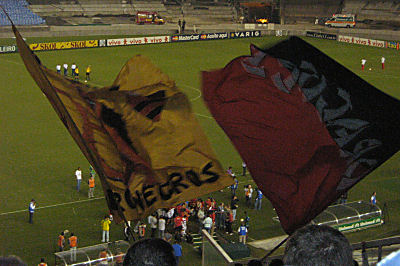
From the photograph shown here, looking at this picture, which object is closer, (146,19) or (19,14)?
(19,14)

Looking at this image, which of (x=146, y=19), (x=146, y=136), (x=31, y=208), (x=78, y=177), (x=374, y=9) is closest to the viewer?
(x=146, y=136)

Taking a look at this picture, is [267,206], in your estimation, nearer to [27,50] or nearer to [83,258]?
[83,258]

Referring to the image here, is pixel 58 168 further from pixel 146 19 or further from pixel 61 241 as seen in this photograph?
pixel 146 19

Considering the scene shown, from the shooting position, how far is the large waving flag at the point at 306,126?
30.3 ft

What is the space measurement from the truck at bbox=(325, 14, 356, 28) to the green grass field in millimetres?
22152

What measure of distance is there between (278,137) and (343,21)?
7090cm

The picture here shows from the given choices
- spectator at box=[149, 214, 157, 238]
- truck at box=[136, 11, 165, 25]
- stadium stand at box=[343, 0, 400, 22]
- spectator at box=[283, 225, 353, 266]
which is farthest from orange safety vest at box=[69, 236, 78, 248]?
stadium stand at box=[343, 0, 400, 22]

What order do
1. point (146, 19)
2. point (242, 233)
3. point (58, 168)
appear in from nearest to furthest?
point (242, 233)
point (58, 168)
point (146, 19)

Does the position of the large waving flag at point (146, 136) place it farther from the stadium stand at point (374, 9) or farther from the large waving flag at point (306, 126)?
the stadium stand at point (374, 9)

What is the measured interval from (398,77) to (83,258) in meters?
39.0

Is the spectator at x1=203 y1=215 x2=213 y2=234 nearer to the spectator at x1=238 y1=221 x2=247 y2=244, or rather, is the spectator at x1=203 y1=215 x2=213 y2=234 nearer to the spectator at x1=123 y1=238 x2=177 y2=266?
the spectator at x1=238 y1=221 x2=247 y2=244

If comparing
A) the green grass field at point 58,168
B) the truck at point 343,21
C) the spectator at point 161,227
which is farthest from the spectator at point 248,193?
the truck at point 343,21

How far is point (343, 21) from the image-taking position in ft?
253

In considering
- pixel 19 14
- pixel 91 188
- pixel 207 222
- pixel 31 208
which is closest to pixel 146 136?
pixel 207 222
